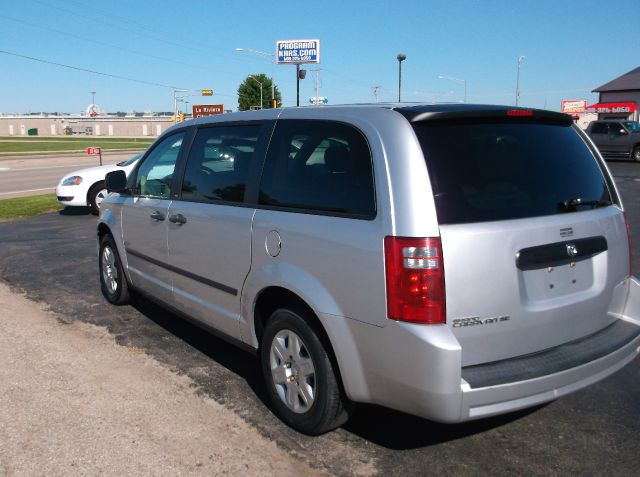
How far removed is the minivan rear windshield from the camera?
2.80m

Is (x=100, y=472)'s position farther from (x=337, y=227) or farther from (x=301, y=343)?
(x=337, y=227)

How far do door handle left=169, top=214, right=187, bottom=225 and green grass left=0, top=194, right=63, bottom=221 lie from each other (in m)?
9.11

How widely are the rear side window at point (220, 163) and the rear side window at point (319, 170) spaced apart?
10.0 inches

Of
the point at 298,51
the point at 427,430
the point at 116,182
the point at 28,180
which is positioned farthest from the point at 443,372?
the point at 298,51

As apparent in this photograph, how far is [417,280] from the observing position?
8.78 feet

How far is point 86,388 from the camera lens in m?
3.98

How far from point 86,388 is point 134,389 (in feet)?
1.06

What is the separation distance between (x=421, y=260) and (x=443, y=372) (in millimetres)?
495

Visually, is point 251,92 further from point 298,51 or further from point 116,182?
point 116,182

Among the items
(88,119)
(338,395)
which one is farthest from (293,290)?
(88,119)

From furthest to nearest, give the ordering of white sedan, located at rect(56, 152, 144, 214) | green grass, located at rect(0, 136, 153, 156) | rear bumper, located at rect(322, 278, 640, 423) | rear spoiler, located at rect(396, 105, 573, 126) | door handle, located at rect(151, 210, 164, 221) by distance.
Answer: green grass, located at rect(0, 136, 153, 156)
white sedan, located at rect(56, 152, 144, 214)
door handle, located at rect(151, 210, 164, 221)
rear spoiler, located at rect(396, 105, 573, 126)
rear bumper, located at rect(322, 278, 640, 423)

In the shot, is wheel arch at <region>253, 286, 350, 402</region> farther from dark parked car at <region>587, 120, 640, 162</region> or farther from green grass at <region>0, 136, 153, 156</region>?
green grass at <region>0, 136, 153, 156</region>

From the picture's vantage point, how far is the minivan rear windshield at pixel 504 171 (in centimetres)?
280

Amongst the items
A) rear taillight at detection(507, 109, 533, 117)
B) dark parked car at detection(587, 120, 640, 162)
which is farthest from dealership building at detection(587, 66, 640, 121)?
rear taillight at detection(507, 109, 533, 117)
